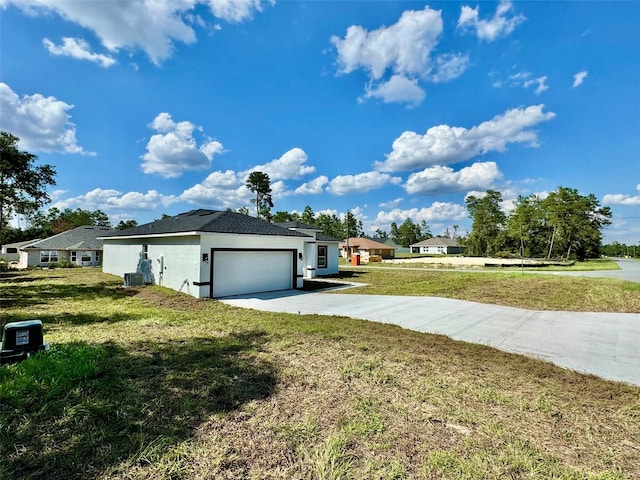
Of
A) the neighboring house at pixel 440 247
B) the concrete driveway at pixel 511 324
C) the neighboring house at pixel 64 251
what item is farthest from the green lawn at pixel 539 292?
the neighboring house at pixel 440 247

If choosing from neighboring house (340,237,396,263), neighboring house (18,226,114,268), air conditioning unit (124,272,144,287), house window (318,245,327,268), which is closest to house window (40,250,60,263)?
neighboring house (18,226,114,268)

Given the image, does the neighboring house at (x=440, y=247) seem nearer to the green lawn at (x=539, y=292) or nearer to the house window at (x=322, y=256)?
the house window at (x=322, y=256)

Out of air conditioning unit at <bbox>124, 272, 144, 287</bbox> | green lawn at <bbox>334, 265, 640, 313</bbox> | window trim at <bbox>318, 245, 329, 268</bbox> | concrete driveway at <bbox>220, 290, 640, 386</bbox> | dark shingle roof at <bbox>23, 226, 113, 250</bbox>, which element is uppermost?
dark shingle roof at <bbox>23, 226, 113, 250</bbox>

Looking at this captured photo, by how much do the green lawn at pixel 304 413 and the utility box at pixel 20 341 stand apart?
26cm

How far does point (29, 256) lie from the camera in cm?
2817

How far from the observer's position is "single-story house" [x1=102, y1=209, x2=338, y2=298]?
11.5m

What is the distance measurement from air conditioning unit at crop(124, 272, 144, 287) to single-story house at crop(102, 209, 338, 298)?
537 mm

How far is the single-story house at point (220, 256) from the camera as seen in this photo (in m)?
11.5

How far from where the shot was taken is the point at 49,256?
28.7 m

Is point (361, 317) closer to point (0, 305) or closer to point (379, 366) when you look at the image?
point (379, 366)

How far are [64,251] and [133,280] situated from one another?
21.5 meters

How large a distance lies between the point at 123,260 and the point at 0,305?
967 centimetres

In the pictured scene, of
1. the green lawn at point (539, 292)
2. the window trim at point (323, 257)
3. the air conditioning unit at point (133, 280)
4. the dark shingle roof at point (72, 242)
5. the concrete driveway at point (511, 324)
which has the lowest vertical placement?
the concrete driveway at point (511, 324)

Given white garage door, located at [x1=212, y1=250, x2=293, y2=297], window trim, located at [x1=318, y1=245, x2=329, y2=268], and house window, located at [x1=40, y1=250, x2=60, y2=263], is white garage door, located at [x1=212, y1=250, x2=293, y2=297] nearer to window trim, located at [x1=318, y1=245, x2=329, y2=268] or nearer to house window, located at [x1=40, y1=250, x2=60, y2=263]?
window trim, located at [x1=318, y1=245, x2=329, y2=268]
